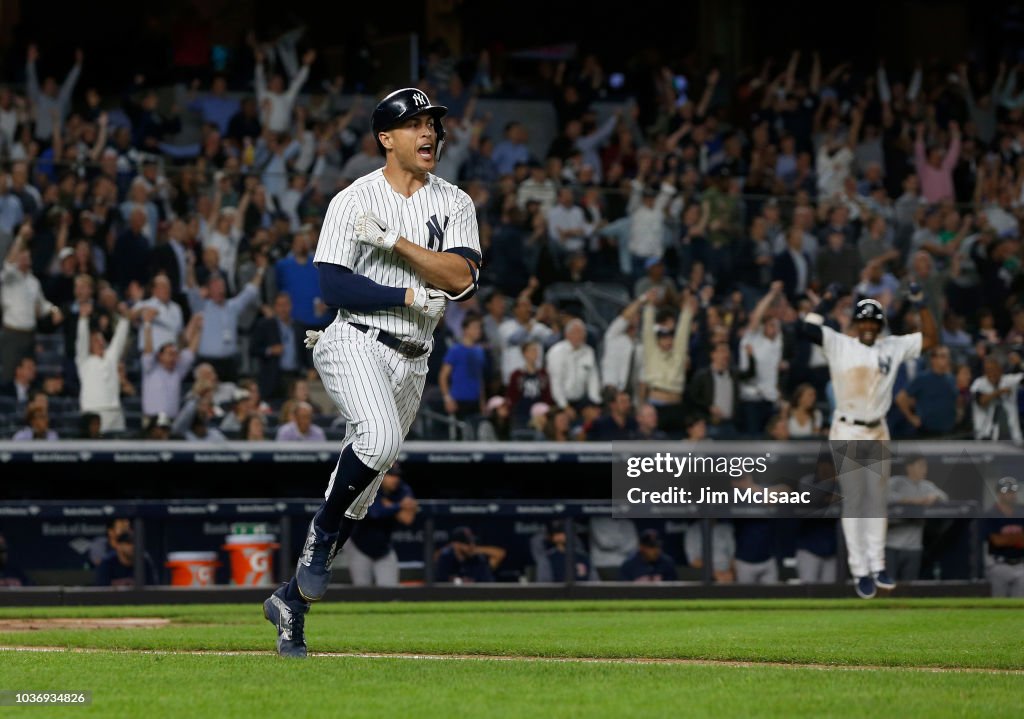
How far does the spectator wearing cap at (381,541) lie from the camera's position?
13164 millimetres

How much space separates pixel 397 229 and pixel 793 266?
947 centimetres

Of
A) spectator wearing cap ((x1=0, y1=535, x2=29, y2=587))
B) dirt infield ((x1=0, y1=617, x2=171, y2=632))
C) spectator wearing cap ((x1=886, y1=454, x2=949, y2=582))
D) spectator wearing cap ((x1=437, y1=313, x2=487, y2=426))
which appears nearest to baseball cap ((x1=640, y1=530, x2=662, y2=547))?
spectator wearing cap ((x1=437, y1=313, x2=487, y2=426))

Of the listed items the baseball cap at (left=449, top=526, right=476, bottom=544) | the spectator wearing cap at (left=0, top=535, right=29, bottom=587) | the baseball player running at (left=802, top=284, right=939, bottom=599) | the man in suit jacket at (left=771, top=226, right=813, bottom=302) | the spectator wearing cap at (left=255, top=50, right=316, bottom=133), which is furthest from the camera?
the spectator wearing cap at (left=255, top=50, right=316, bottom=133)

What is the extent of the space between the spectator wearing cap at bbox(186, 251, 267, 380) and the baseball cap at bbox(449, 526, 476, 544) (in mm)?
2204

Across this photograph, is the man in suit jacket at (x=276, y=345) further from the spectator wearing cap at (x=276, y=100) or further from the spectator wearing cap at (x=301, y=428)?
the spectator wearing cap at (x=276, y=100)

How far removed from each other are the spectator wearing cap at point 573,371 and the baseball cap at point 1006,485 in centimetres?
338

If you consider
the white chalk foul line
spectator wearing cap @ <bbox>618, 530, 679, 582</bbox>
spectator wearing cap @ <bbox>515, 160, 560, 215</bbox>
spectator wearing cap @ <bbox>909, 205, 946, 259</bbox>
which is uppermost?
spectator wearing cap @ <bbox>515, 160, 560, 215</bbox>

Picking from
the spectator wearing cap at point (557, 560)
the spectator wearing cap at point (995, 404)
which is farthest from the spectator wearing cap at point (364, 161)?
the spectator wearing cap at point (995, 404)

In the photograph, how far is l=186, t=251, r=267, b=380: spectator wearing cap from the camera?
13.8 m

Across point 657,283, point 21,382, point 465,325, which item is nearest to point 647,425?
point 657,283

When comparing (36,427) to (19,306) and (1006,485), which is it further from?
(1006,485)

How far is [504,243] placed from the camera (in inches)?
576

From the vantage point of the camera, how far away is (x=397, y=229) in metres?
6.05

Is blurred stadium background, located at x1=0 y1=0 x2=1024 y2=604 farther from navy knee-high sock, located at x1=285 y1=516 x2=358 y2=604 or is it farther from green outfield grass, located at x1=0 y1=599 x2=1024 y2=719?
navy knee-high sock, located at x1=285 y1=516 x2=358 y2=604
